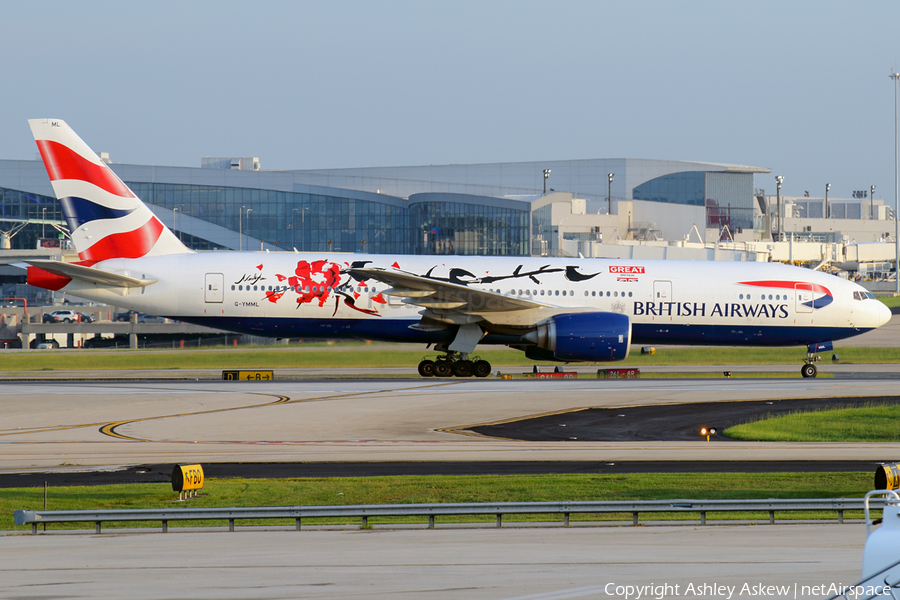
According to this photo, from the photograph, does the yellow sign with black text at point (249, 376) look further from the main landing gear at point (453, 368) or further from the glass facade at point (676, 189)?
the glass facade at point (676, 189)

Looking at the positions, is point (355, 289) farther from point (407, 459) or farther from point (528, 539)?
point (528, 539)

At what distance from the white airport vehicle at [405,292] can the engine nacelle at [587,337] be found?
1.42 ft

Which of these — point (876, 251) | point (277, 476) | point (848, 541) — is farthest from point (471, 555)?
point (876, 251)

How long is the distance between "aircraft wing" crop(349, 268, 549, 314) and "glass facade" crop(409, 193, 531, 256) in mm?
53498

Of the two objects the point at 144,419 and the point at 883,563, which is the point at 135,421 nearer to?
the point at 144,419

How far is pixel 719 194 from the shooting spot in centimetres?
11694

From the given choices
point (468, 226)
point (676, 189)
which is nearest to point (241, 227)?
point (468, 226)

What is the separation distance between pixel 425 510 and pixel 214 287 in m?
23.3

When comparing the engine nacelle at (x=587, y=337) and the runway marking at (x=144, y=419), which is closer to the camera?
the runway marking at (x=144, y=419)

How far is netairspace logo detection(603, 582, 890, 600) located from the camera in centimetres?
807

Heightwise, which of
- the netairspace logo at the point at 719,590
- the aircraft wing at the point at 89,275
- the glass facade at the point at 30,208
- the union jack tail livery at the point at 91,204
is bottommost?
the netairspace logo at the point at 719,590

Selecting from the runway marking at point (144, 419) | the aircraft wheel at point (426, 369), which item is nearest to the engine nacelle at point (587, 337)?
the aircraft wheel at point (426, 369)

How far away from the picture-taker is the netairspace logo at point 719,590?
26.5 ft

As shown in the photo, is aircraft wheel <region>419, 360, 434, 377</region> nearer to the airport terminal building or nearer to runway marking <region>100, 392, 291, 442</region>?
runway marking <region>100, 392, 291, 442</region>
